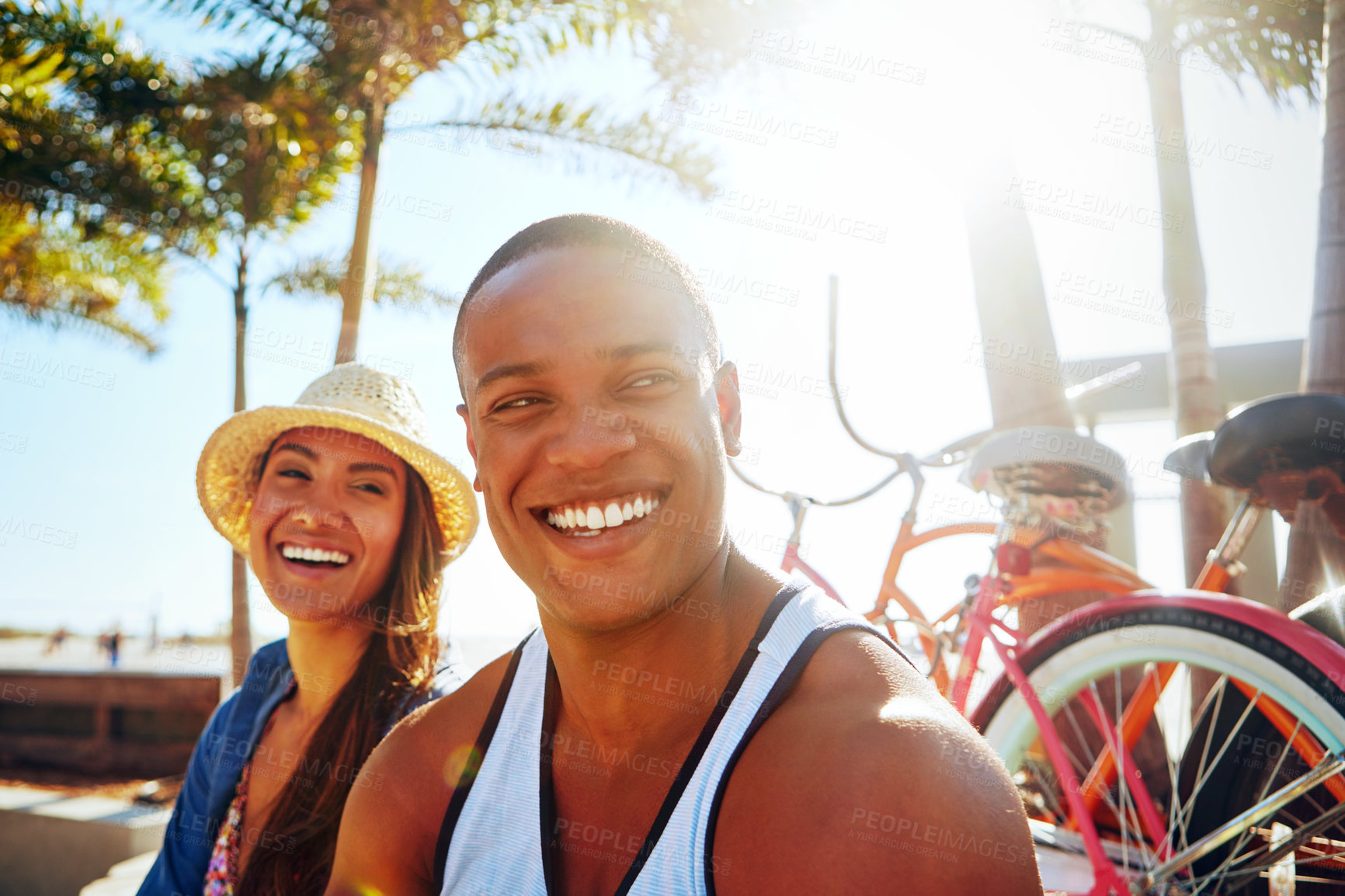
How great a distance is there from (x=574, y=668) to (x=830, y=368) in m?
2.32

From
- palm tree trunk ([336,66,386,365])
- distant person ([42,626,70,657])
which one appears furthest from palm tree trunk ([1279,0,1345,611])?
distant person ([42,626,70,657])

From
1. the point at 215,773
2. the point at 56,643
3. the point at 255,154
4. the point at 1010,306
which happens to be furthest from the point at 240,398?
the point at 56,643

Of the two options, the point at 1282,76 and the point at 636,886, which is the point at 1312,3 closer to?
the point at 1282,76

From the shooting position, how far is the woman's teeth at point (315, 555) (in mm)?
2396

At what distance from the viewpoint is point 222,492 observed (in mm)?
2990

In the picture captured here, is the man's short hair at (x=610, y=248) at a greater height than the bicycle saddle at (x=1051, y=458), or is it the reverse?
the man's short hair at (x=610, y=248)

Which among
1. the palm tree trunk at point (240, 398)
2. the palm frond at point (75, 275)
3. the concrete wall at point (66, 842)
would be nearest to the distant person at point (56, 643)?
the palm frond at point (75, 275)

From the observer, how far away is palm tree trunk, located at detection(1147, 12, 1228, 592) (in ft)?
15.0

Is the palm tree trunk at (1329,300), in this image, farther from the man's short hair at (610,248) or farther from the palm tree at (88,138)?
the palm tree at (88,138)

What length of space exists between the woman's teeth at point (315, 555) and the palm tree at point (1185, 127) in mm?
4613

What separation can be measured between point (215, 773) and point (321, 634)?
24.2 inches

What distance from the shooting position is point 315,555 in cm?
240

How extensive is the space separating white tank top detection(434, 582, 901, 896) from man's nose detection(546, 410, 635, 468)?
406mm

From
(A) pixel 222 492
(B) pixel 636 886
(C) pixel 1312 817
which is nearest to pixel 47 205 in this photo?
(A) pixel 222 492
